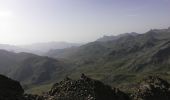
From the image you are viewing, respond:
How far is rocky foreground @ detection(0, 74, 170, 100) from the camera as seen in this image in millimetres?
32594

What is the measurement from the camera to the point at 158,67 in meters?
Answer: 199

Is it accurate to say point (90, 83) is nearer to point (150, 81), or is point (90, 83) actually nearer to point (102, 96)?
point (102, 96)

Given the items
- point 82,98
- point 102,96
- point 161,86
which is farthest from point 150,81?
point 82,98

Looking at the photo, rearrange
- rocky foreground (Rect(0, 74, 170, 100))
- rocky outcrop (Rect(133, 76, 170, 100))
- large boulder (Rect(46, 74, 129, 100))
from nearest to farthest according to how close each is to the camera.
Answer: rocky foreground (Rect(0, 74, 170, 100))
large boulder (Rect(46, 74, 129, 100))
rocky outcrop (Rect(133, 76, 170, 100))

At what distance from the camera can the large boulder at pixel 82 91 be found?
35438 millimetres

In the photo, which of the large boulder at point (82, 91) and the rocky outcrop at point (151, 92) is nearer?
the large boulder at point (82, 91)

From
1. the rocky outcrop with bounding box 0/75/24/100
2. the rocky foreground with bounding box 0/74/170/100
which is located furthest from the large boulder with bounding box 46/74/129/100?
the rocky outcrop with bounding box 0/75/24/100

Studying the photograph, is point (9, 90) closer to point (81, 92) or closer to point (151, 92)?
point (81, 92)

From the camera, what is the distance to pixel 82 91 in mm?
36438

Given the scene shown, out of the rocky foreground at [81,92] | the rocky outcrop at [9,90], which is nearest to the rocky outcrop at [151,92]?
the rocky foreground at [81,92]

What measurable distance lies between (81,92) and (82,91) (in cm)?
30

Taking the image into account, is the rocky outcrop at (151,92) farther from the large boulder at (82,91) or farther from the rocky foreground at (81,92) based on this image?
the large boulder at (82,91)

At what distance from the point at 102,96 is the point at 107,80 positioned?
13876 cm

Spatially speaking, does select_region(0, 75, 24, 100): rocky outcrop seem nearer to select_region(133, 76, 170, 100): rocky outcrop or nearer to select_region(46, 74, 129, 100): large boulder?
select_region(46, 74, 129, 100): large boulder
